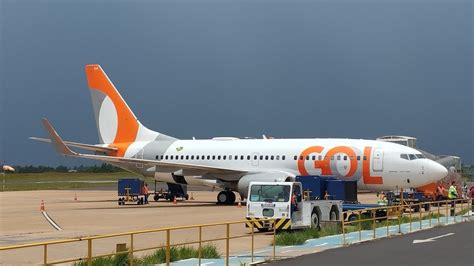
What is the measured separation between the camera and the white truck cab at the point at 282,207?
22938 millimetres

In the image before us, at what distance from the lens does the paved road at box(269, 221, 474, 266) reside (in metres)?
15.8

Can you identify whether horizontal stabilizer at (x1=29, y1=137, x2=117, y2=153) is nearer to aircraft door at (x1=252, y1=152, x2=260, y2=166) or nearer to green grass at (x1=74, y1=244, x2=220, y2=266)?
aircraft door at (x1=252, y1=152, x2=260, y2=166)

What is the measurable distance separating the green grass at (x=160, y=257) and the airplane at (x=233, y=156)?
71.6 feet

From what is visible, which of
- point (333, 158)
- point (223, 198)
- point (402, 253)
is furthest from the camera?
point (223, 198)

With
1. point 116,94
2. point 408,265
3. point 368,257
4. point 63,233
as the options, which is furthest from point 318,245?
point 116,94

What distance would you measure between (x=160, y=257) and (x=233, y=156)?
91.3 feet

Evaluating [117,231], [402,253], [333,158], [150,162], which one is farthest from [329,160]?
→ [402,253]

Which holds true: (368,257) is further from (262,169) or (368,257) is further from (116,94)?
(116,94)

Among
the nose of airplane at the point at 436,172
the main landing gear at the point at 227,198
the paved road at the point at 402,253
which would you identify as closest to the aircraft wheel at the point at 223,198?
the main landing gear at the point at 227,198

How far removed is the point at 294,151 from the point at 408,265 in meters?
26.2

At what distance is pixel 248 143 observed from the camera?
145 feet

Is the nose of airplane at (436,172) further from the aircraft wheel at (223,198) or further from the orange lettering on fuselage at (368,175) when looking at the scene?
the aircraft wheel at (223,198)

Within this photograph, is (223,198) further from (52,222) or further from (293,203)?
(293,203)

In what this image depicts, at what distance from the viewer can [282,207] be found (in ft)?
75.3
